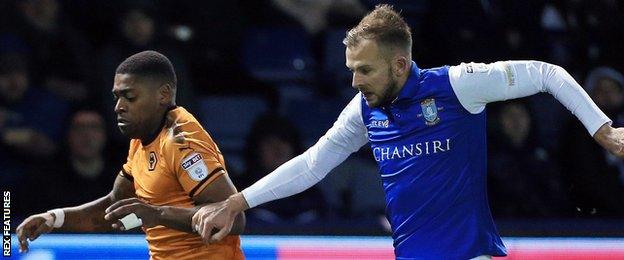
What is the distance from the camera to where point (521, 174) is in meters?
8.37

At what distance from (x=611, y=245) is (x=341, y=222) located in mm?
1489

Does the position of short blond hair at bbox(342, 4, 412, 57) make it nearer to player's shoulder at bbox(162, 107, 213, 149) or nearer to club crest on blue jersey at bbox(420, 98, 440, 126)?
club crest on blue jersey at bbox(420, 98, 440, 126)

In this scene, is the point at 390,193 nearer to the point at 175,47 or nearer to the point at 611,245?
the point at 611,245

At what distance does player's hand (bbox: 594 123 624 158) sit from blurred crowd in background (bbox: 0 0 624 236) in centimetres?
277

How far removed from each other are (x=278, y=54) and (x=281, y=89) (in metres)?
0.37

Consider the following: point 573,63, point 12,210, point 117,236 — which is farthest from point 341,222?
point 573,63

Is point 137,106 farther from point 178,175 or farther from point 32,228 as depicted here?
point 32,228

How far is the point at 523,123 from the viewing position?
864 cm

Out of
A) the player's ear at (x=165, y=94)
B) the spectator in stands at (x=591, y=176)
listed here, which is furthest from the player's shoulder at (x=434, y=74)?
the spectator in stands at (x=591, y=176)

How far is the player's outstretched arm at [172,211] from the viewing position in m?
5.05

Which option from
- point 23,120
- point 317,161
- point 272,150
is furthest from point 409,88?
point 23,120

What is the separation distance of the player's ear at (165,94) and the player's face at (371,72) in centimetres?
87

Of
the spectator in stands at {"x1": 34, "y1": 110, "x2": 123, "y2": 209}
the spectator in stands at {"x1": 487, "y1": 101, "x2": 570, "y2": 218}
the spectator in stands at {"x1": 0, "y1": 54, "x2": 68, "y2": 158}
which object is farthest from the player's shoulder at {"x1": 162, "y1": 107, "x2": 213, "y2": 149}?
the spectator in stands at {"x1": 487, "y1": 101, "x2": 570, "y2": 218}

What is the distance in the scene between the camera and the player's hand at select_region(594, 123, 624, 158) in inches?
185
